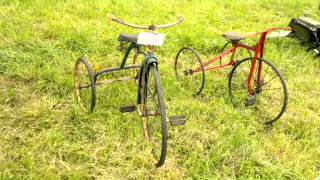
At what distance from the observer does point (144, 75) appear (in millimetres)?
3285

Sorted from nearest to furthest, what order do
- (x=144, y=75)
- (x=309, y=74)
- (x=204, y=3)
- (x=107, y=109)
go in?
1. (x=144, y=75)
2. (x=107, y=109)
3. (x=309, y=74)
4. (x=204, y=3)

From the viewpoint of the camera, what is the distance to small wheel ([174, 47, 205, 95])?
4.68 metres

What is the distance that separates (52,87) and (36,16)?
8.85 feet

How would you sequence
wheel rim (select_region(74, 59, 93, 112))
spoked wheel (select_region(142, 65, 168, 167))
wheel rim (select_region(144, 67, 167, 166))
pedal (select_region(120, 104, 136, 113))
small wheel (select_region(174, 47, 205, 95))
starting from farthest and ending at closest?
1. small wheel (select_region(174, 47, 205, 95))
2. wheel rim (select_region(74, 59, 93, 112))
3. pedal (select_region(120, 104, 136, 113))
4. wheel rim (select_region(144, 67, 167, 166))
5. spoked wheel (select_region(142, 65, 168, 167))

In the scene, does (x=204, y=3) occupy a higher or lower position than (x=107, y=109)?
higher

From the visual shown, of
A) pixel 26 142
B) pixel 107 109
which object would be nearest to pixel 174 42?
pixel 107 109

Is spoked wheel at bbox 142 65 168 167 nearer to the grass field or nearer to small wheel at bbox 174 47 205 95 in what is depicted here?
the grass field

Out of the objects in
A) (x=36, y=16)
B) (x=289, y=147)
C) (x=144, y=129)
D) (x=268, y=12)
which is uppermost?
(x=268, y=12)

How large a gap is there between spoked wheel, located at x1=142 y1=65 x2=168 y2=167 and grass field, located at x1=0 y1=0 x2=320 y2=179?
4.9 inches

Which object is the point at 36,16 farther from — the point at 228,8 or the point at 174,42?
the point at 228,8

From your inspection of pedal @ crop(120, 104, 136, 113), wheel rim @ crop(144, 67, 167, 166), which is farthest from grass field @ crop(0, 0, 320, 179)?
pedal @ crop(120, 104, 136, 113)

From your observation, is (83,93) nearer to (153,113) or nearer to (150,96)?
(150,96)

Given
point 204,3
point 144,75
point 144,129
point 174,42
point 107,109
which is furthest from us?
point 204,3

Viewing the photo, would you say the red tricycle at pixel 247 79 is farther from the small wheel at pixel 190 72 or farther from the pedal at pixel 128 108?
the pedal at pixel 128 108
